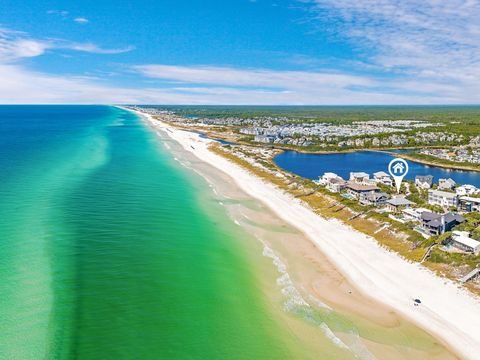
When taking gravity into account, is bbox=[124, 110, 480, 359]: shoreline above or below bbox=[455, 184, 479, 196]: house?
below

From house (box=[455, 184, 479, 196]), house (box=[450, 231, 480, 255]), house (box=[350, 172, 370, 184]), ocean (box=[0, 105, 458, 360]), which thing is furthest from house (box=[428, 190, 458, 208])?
ocean (box=[0, 105, 458, 360])

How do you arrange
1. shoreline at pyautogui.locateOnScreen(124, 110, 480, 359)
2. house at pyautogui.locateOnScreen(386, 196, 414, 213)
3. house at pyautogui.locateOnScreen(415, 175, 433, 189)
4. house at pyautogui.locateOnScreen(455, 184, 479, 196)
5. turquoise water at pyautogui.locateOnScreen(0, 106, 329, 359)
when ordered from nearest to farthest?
turquoise water at pyautogui.locateOnScreen(0, 106, 329, 359) → shoreline at pyautogui.locateOnScreen(124, 110, 480, 359) → house at pyautogui.locateOnScreen(386, 196, 414, 213) → house at pyautogui.locateOnScreen(455, 184, 479, 196) → house at pyautogui.locateOnScreen(415, 175, 433, 189)

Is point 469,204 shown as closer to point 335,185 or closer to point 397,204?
point 397,204

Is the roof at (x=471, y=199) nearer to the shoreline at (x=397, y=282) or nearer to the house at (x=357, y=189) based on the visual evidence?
the house at (x=357, y=189)

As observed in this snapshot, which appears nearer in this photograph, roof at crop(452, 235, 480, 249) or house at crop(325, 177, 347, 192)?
roof at crop(452, 235, 480, 249)

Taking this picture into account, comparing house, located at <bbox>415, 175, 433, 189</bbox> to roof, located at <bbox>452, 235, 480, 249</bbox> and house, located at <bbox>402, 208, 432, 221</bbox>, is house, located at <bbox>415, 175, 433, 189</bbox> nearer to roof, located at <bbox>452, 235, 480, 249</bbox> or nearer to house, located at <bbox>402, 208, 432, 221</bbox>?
house, located at <bbox>402, 208, 432, 221</bbox>

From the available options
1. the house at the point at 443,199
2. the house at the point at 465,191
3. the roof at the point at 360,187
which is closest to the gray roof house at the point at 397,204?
the roof at the point at 360,187

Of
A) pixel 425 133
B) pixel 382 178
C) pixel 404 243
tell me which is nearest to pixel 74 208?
pixel 404 243
